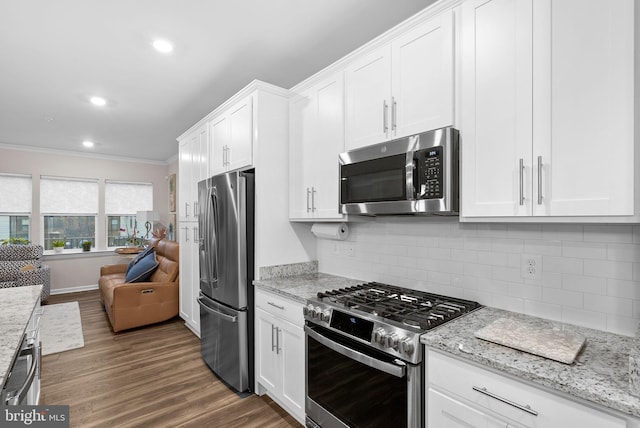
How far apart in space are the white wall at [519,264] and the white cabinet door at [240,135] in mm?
1182

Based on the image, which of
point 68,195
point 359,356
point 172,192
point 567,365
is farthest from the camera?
point 172,192

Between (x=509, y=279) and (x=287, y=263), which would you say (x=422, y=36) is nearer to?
(x=509, y=279)

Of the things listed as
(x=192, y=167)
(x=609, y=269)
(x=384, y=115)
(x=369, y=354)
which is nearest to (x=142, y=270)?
(x=192, y=167)

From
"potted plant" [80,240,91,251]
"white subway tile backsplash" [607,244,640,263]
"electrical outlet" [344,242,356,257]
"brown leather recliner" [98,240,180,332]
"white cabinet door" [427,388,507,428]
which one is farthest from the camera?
"potted plant" [80,240,91,251]

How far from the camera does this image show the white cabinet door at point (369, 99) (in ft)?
6.40

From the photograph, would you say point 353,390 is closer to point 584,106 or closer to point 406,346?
point 406,346

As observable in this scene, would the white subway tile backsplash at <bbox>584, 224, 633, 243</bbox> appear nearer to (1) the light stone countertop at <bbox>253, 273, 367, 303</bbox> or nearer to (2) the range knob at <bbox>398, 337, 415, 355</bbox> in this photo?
(2) the range knob at <bbox>398, 337, 415, 355</bbox>

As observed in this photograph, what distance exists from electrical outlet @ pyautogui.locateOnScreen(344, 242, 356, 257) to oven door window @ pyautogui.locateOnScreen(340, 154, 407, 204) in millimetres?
582

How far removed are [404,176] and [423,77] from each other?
537 millimetres

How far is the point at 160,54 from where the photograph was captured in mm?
2572

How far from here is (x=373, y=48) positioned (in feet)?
6.66

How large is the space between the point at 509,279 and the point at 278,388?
168 cm

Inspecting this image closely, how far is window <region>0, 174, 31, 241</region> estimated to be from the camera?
5.51 meters

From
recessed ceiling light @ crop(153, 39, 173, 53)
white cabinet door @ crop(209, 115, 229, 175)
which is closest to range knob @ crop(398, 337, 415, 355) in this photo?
white cabinet door @ crop(209, 115, 229, 175)
